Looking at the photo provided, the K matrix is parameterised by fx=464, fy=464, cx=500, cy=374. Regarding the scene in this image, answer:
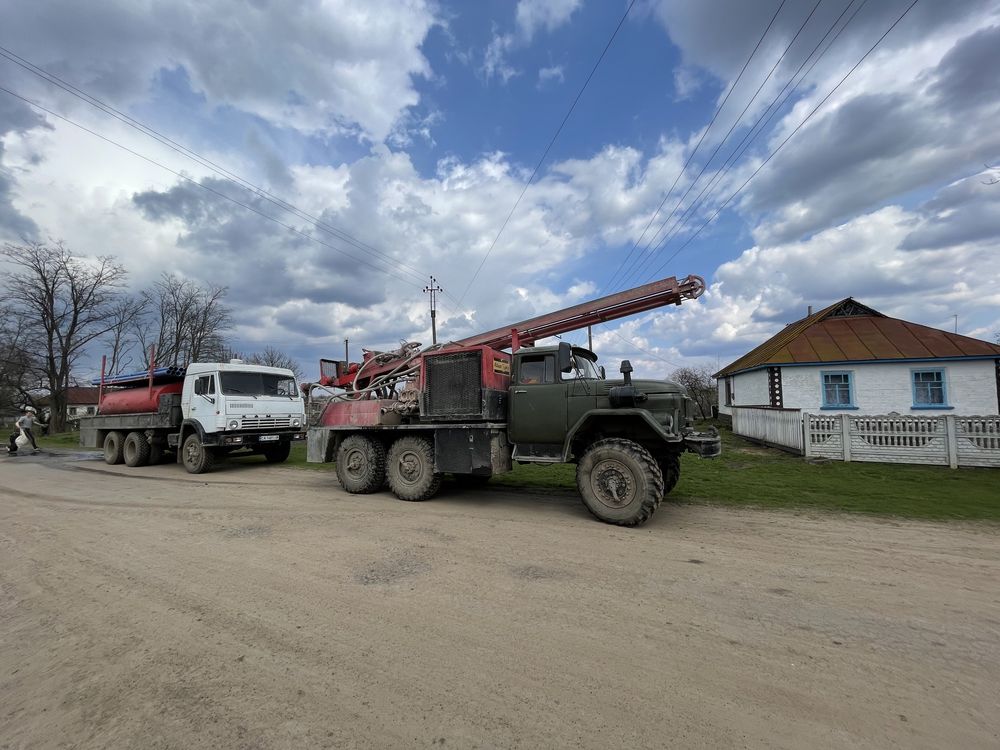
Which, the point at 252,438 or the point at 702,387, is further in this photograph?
the point at 702,387

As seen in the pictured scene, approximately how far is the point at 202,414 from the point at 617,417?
10760 millimetres

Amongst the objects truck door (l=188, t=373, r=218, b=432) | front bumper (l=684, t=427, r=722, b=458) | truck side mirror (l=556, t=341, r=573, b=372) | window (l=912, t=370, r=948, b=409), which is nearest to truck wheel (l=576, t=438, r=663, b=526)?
front bumper (l=684, t=427, r=722, b=458)

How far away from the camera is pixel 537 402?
734 centimetres

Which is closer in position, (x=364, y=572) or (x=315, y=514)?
(x=364, y=572)

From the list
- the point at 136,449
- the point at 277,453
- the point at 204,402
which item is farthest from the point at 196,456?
the point at 136,449

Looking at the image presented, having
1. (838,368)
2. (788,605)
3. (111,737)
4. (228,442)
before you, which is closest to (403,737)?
(111,737)

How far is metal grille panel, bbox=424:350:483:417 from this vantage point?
25.3 ft

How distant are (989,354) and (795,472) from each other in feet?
39.2

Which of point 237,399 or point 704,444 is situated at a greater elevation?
point 237,399

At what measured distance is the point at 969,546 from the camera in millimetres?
5242

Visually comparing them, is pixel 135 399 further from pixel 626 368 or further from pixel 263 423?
pixel 626 368

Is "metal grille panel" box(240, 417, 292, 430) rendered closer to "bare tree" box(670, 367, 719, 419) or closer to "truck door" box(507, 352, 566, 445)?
"truck door" box(507, 352, 566, 445)

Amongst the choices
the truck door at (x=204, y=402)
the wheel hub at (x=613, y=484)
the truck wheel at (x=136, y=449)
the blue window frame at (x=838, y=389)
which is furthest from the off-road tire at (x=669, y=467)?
the truck wheel at (x=136, y=449)

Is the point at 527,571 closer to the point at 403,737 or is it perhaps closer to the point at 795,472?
the point at 403,737
